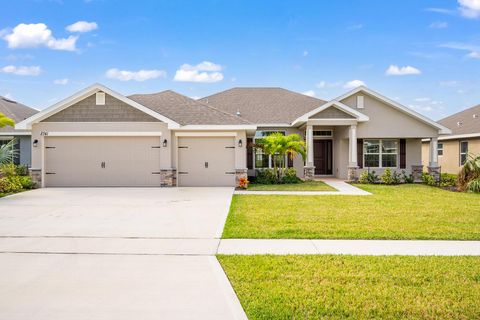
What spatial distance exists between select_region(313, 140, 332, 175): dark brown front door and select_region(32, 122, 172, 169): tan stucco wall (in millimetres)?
9489

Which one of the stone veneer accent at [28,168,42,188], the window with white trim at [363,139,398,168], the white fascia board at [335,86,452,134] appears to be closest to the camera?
the stone veneer accent at [28,168,42,188]

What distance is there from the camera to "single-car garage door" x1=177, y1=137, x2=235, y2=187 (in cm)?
1661

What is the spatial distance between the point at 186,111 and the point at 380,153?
10621mm

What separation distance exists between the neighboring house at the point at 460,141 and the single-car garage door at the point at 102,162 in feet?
50.6

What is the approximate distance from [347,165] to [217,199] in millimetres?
10242

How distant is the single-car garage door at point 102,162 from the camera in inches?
635

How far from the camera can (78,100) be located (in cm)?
1594

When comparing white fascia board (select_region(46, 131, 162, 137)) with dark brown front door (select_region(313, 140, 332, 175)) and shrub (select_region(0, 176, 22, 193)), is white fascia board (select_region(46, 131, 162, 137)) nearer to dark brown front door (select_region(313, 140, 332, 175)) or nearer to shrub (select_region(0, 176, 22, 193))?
shrub (select_region(0, 176, 22, 193))

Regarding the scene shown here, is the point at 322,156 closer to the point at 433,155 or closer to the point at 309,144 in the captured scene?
the point at 309,144

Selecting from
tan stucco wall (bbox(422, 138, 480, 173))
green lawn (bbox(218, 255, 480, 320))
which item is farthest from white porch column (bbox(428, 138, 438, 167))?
green lawn (bbox(218, 255, 480, 320))

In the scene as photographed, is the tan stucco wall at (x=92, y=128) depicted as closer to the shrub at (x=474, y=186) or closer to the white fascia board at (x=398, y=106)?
the white fascia board at (x=398, y=106)

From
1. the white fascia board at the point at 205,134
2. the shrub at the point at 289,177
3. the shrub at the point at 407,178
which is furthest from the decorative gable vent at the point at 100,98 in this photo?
the shrub at the point at 407,178

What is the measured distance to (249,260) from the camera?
5.64 metres

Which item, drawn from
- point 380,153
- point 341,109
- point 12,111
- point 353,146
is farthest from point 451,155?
point 12,111
